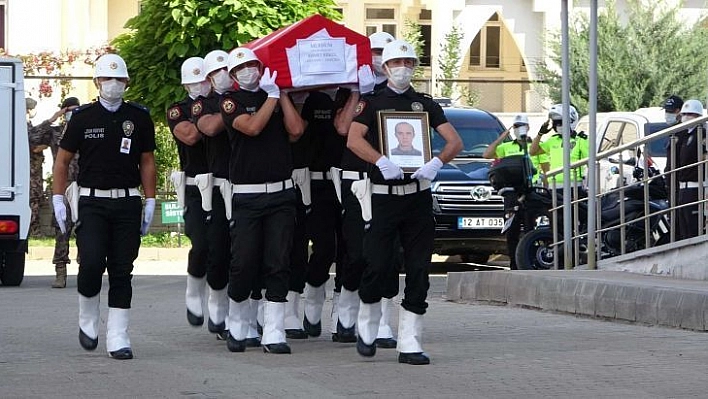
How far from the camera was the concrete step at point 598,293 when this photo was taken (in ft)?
42.6

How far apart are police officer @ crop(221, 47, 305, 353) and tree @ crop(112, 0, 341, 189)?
14.7 m

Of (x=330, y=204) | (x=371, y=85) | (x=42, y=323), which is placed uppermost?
(x=371, y=85)

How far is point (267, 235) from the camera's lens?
1164 centimetres

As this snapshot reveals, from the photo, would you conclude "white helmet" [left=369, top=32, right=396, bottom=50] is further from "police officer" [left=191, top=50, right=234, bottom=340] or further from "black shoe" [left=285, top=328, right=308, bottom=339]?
"black shoe" [left=285, top=328, right=308, bottom=339]

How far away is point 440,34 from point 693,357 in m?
29.1

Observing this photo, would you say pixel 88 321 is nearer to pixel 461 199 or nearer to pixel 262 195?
pixel 262 195

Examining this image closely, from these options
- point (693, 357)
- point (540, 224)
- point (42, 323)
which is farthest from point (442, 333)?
point (540, 224)

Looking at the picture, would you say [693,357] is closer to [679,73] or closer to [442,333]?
[442,333]

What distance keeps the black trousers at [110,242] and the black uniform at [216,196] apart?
0.80 m

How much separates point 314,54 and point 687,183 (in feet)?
15.7

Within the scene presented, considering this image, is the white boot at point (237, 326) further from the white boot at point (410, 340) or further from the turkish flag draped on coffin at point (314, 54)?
the turkish flag draped on coffin at point (314, 54)

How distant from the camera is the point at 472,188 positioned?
2075 cm

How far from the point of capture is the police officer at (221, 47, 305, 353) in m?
11.5

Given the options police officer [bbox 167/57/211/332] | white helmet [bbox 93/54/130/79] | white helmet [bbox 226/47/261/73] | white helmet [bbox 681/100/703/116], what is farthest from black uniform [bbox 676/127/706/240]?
white helmet [bbox 93/54/130/79]
